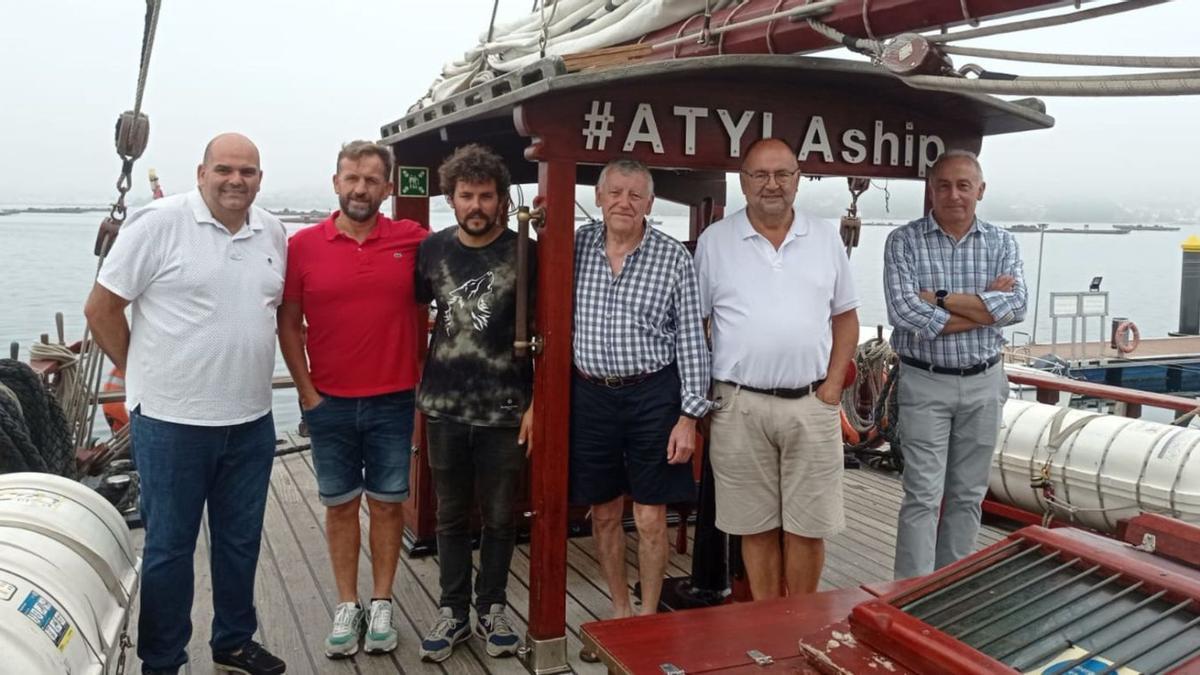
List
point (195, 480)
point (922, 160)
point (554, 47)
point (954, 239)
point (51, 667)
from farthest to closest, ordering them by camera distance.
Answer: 1. point (554, 47)
2. point (922, 160)
3. point (954, 239)
4. point (195, 480)
5. point (51, 667)

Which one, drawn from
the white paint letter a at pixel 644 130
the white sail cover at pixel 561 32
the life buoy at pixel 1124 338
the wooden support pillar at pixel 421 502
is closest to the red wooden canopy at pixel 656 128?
the white paint letter a at pixel 644 130

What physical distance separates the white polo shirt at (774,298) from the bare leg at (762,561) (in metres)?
0.53

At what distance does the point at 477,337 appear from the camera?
3.13m

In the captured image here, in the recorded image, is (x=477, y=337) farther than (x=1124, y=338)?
No

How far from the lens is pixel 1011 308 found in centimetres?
322

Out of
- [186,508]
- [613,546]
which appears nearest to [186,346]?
[186,508]

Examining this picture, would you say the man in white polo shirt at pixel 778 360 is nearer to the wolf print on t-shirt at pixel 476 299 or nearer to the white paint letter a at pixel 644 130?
the white paint letter a at pixel 644 130

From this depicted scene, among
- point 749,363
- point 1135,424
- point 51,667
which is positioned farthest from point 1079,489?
point 51,667

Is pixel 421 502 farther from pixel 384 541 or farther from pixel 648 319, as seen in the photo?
pixel 648 319

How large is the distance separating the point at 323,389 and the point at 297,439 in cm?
359

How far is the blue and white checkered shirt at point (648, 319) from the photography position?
2967 mm

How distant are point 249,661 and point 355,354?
41.5 inches

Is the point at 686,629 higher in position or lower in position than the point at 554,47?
lower

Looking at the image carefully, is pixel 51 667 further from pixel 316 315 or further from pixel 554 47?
pixel 554 47
